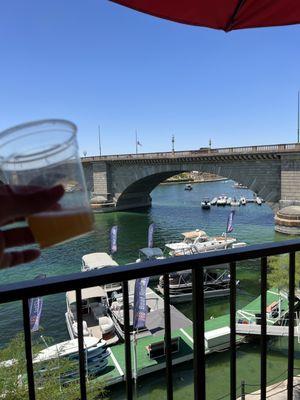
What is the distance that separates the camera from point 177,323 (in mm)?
13016

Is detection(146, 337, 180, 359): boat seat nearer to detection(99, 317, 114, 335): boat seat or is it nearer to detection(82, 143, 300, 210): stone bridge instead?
detection(99, 317, 114, 335): boat seat

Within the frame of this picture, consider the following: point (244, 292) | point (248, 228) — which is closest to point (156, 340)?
point (244, 292)

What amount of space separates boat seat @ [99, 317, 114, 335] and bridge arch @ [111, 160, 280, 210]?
2088 centimetres

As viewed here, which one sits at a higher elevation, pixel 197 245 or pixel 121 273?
pixel 121 273

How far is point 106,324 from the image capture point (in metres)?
13.2

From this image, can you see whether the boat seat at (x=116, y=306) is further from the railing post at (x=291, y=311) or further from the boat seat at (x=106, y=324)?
the railing post at (x=291, y=311)

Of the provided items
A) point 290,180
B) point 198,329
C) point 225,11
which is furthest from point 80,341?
point 290,180

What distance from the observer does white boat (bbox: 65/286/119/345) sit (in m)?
12.7

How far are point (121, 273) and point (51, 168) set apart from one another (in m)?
0.77

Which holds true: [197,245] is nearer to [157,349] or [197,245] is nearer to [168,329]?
[157,349]

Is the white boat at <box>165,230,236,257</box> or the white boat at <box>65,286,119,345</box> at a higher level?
the white boat at <box>165,230,236,257</box>

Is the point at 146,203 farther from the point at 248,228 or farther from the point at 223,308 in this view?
the point at 223,308

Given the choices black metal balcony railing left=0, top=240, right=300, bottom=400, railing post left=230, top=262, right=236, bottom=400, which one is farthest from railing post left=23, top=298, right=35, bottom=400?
railing post left=230, top=262, right=236, bottom=400

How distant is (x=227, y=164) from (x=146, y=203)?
1625 cm
